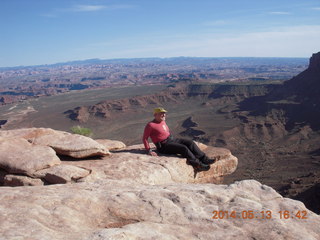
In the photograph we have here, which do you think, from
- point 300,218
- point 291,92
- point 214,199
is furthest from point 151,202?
point 291,92

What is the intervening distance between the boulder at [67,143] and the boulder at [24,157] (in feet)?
1.59

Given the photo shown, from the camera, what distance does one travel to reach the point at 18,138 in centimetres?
840

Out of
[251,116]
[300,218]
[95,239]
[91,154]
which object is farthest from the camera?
[251,116]

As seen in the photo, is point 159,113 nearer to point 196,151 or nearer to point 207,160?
point 196,151

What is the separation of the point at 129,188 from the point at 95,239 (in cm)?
216

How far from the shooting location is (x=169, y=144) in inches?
338

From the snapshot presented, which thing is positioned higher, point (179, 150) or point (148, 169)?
point (179, 150)

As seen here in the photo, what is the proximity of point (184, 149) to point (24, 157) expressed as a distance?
4.45 m

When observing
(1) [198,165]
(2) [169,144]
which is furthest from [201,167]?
(2) [169,144]

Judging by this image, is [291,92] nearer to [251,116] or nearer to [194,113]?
[251,116]

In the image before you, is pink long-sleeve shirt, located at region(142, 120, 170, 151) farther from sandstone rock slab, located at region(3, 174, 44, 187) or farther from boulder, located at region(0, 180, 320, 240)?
sandstone rock slab, located at region(3, 174, 44, 187)

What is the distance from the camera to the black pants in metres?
8.42

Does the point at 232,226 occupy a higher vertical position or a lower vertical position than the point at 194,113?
higher

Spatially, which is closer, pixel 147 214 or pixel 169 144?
pixel 147 214
